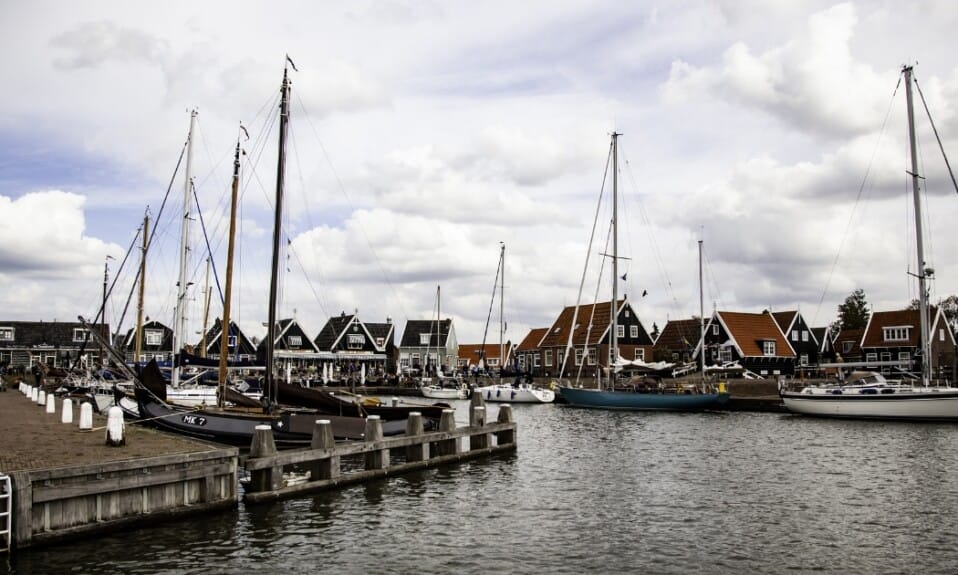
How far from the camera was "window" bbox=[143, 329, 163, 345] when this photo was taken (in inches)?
4134

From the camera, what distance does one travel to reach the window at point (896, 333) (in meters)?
88.6

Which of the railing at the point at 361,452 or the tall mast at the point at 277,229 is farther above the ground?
the tall mast at the point at 277,229

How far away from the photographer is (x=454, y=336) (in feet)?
416

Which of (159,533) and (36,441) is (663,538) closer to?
(159,533)

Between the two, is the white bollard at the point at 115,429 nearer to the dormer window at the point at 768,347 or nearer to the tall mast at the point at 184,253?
the tall mast at the point at 184,253

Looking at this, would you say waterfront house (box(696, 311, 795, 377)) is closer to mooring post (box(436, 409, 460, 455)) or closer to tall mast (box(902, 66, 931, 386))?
tall mast (box(902, 66, 931, 386))

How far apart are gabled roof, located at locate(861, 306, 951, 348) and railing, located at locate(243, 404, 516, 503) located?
7124cm

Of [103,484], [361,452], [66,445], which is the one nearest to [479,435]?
[361,452]

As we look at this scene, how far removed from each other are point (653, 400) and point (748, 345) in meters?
35.5

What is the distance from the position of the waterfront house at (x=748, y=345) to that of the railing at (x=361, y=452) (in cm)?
6007

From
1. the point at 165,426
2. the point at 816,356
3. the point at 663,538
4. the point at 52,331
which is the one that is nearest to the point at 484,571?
the point at 663,538

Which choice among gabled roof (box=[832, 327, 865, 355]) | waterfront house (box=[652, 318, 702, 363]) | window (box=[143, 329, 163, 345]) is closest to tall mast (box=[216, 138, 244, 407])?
waterfront house (box=[652, 318, 702, 363])

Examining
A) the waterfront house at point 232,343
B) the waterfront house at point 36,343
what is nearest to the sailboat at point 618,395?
the waterfront house at point 232,343

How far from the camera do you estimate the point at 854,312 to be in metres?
122
